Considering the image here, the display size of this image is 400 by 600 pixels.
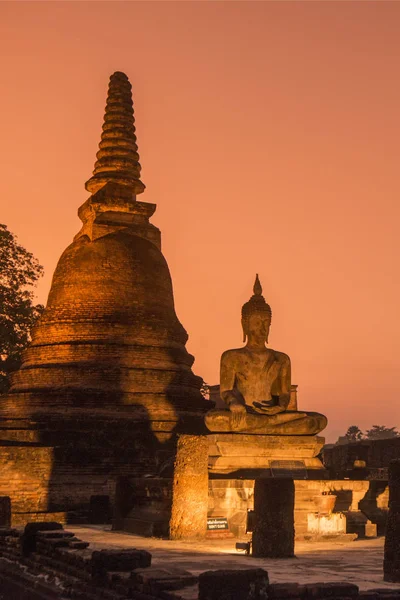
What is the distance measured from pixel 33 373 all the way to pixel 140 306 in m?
3.29

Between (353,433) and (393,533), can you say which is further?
(353,433)

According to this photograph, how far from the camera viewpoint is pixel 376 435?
10519 cm

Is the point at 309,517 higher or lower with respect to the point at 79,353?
lower

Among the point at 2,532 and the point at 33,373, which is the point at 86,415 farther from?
the point at 2,532

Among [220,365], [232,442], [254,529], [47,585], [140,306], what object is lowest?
[47,585]

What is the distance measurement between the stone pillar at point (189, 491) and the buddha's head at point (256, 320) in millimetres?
4689

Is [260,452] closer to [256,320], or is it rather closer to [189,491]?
[256,320]

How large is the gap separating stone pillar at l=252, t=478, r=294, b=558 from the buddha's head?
682 cm

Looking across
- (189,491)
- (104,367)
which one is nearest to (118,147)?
(104,367)

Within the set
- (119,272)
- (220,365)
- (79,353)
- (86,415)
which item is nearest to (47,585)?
(220,365)

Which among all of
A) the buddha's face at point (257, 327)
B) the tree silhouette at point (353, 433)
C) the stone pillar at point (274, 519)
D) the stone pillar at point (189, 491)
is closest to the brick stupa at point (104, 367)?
the buddha's face at point (257, 327)

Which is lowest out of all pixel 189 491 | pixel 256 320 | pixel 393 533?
pixel 393 533

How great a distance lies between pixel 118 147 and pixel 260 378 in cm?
1134

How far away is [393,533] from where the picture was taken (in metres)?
9.26
